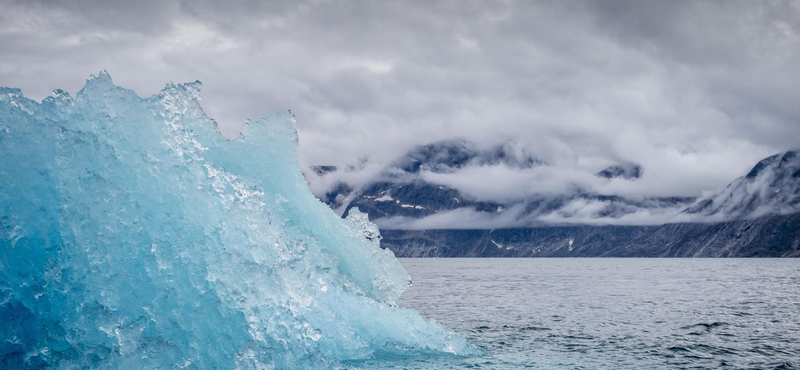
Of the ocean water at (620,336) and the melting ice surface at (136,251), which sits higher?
the melting ice surface at (136,251)

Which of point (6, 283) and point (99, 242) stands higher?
point (99, 242)

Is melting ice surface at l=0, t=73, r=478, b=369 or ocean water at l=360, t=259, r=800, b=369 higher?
melting ice surface at l=0, t=73, r=478, b=369

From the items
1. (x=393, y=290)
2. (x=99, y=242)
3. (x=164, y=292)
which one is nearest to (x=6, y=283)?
(x=99, y=242)

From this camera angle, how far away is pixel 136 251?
1316 cm

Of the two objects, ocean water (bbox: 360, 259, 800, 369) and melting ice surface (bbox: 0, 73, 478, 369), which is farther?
ocean water (bbox: 360, 259, 800, 369)

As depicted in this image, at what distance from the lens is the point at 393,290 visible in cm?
2378

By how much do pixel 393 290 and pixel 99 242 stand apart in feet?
Result: 43.1

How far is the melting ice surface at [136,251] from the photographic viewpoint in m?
12.3

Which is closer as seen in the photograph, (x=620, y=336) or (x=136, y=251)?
(x=136, y=251)

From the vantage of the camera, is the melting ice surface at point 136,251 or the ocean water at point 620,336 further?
the ocean water at point 620,336

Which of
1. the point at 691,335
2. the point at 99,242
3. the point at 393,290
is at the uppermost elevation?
the point at 99,242

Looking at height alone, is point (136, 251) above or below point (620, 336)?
above

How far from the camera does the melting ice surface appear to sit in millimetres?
12336

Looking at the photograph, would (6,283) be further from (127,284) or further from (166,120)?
(166,120)
